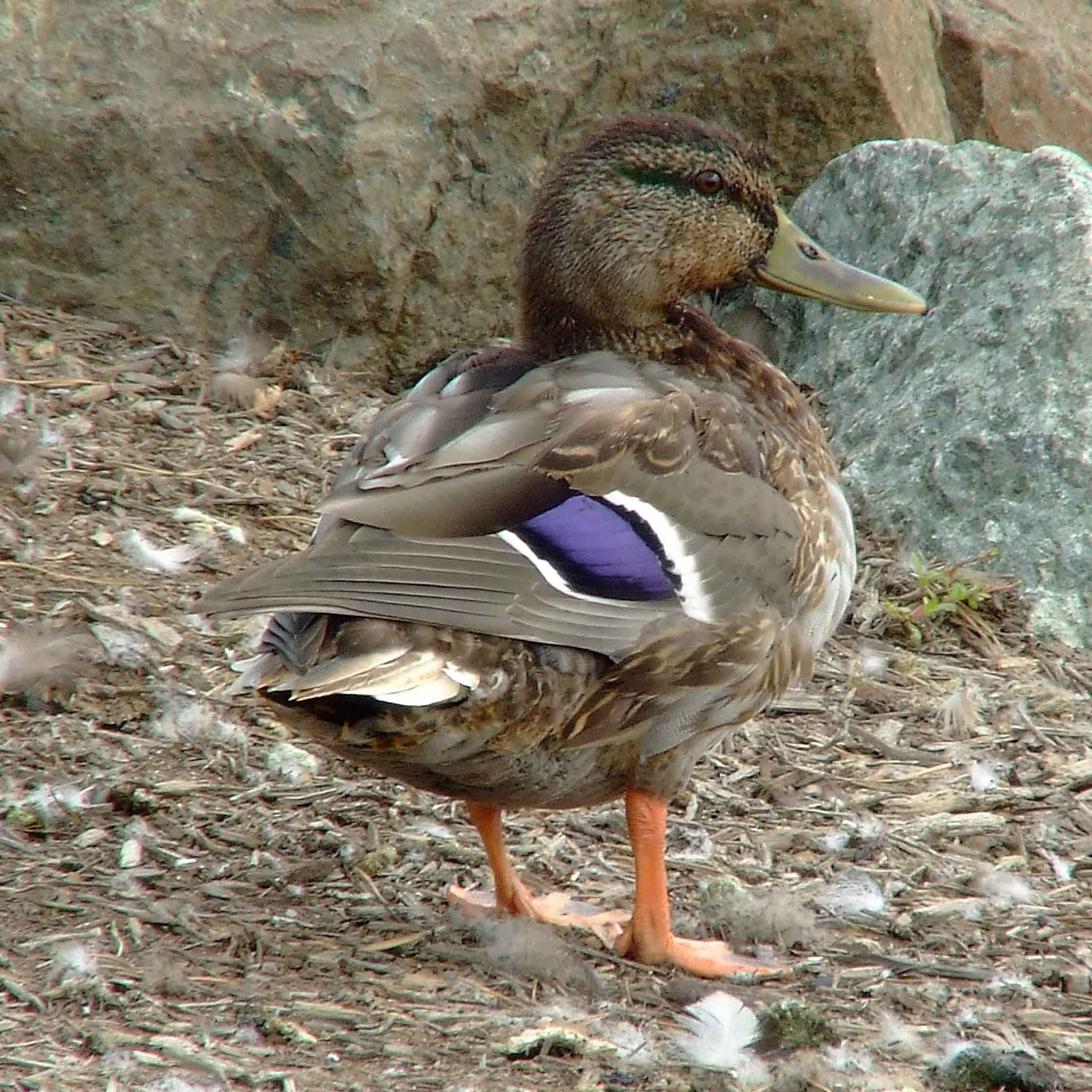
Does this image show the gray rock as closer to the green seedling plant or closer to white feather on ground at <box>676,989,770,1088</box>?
the green seedling plant

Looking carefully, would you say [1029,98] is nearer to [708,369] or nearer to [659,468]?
[708,369]

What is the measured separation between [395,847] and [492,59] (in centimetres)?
259

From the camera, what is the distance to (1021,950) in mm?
3051

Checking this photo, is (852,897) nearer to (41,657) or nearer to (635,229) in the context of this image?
(635,229)

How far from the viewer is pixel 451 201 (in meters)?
5.02

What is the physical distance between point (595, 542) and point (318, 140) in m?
2.47

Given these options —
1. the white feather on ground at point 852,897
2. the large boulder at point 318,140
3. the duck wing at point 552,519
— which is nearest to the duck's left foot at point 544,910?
the white feather on ground at point 852,897

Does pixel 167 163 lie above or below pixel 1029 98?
below

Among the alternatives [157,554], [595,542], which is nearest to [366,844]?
[595,542]

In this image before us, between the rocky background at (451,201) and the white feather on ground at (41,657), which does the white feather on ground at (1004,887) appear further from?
the white feather on ground at (41,657)

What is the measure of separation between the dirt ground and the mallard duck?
10.4 inches

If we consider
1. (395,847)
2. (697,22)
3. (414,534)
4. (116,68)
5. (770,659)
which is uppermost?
(697,22)

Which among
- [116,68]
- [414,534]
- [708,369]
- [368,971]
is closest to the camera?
[414,534]

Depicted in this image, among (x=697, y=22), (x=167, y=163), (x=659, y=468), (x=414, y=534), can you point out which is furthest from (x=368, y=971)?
(x=697, y=22)
